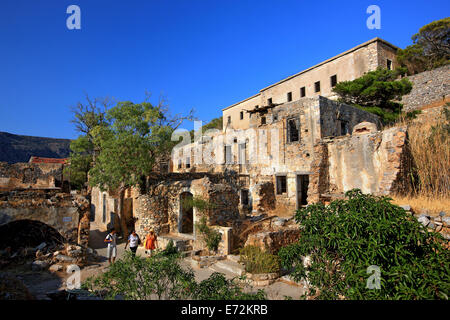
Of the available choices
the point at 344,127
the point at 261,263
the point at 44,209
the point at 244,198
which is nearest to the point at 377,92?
the point at 344,127

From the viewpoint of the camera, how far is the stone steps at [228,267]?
24.5ft

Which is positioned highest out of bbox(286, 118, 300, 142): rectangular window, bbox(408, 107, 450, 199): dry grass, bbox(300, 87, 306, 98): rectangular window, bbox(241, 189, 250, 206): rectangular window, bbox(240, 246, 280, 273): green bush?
bbox(300, 87, 306, 98): rectangular window

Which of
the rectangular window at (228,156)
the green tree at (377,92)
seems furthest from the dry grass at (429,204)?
the rectangular window at (228,156)

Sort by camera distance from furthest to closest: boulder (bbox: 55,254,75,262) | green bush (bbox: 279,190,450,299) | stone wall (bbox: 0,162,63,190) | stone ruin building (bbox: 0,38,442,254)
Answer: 1. stone wall (bbox: 0,162,63,190)
2. stone ruin building (bbox: 0,38,442,254)
3. boulder (bbox: 55,254,75,262)
4. green bush (bbox: 279,190,450,299)

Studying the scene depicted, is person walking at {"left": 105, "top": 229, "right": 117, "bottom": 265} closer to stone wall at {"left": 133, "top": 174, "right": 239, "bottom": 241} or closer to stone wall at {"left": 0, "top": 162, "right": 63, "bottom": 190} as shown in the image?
stone wall at {"left": 133, "top": 174, "right": 239, "bottom": 241}

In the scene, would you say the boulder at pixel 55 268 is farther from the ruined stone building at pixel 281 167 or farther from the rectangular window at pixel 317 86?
the rectangular window at pixel 317 86

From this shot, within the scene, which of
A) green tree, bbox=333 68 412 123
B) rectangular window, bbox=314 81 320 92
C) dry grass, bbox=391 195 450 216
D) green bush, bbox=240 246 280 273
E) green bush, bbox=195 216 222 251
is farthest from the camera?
Result: rectangular window, bbox=314 81 320 92

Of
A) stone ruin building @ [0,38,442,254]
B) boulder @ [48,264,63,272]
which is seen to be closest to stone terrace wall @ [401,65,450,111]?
stone ruin building @ [0,38,442,254]

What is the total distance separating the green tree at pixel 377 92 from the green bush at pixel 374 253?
18233 millimetres

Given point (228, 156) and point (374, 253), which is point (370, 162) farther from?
Answer: point (228, 156)

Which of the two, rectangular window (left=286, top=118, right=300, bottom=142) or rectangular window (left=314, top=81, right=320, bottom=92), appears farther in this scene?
rectangular window (left=314, top=81, right=320, bottom=92)

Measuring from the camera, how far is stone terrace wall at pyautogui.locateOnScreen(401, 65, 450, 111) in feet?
66.5

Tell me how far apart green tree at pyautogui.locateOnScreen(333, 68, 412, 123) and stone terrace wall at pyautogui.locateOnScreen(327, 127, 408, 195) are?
27.4 ft
